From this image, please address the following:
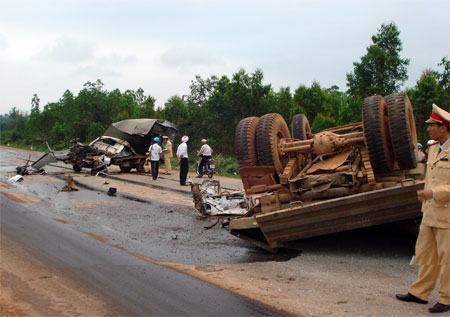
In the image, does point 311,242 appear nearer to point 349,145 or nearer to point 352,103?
point 349,145

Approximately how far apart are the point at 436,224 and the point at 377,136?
7.45ft

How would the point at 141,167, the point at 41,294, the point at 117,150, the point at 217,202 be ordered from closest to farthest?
the point at 41,294
the point at 217,202
the point at 117,150
the point at 141,167

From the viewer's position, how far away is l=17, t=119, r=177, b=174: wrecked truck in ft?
66.6

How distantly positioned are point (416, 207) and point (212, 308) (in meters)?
2.97

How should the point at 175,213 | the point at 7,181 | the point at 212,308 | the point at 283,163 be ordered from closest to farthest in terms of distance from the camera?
the point at 212,308
the point at 283,163
the point at 175,213
the point at 7,181

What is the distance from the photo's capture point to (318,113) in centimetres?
2466

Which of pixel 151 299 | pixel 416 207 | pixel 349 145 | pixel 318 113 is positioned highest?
pixel 318 113

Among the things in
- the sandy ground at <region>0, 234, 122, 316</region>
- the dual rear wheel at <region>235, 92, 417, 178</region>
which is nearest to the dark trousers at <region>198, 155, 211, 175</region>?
the dual rear wheel at <region>235, 92, 417, 178</region>

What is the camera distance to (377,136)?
683cm

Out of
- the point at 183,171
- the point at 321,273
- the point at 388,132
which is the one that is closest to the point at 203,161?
the point at 183,171

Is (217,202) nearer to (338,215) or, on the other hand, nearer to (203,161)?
(338,215)

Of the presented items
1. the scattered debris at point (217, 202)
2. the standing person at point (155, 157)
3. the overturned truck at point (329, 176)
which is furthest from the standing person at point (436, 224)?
the standing person at point (155, 157)

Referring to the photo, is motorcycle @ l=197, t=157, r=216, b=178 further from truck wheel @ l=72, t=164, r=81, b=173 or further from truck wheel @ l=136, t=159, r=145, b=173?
truck wheel @ l=72, t=164, r=81, b=173

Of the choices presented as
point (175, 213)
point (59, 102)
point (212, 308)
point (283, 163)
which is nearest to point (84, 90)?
point (59, 102)
